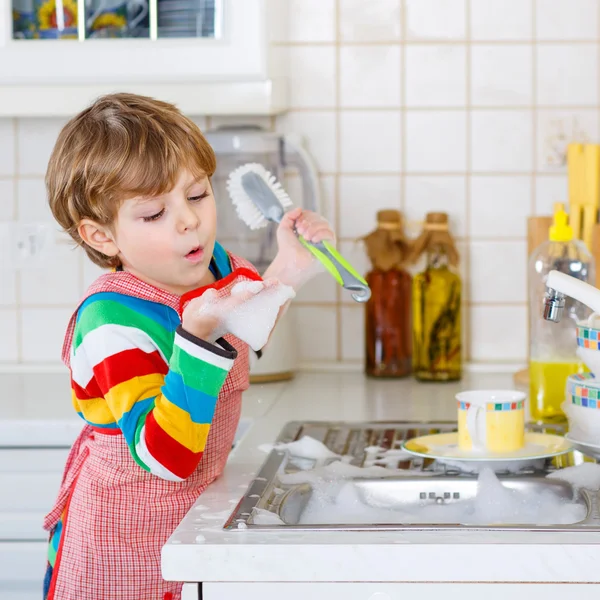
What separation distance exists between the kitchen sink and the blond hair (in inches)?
13.7

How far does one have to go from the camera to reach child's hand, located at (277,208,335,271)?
1167 mm

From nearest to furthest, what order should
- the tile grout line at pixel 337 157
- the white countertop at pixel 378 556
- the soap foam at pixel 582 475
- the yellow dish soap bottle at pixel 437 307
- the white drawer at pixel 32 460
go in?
1. the white countertop at pixel 378 556
2. the soap foam at pixel 582 475
3. the white drawer at pixel 32 460
4. the yellow dish soap bottle at pixel 437 307
5. the tile grout line at pixel 337 157

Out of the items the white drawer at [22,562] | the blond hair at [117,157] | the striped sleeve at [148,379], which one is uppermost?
the blond hair at [117,157]

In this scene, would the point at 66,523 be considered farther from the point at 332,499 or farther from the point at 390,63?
the point at 390,63

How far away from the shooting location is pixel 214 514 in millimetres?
995

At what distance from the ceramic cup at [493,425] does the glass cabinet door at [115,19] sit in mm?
801

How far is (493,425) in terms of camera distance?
45.9 inches

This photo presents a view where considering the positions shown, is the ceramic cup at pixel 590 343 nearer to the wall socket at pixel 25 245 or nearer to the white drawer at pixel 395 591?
the white drawer at pixel 395 591

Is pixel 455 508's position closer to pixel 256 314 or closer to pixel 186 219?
pixel 256 314

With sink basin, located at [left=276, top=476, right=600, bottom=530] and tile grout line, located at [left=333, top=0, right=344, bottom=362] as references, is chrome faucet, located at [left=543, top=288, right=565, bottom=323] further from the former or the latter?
tile grout line, located at [left=333, top=0, right=344, bottom=362]

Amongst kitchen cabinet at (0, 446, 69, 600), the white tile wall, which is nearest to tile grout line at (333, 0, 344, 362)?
the white tile wall

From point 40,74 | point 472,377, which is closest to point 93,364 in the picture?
point 40,74

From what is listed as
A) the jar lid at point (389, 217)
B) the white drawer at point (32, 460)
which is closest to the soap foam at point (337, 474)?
the white drawer at point (32, 460)

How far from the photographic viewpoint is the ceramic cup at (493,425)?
1164 millimetres
